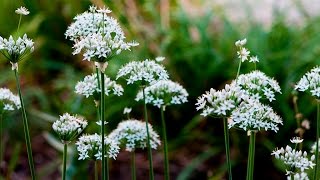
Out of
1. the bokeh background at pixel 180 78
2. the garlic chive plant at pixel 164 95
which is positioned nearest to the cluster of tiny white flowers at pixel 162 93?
the garlic chive plant at pixel 164 95

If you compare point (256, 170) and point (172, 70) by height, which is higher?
point (172, 70)

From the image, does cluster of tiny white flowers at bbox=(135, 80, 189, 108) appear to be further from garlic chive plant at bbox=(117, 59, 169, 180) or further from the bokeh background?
the bokeh background

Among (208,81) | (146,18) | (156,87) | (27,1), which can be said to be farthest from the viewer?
(146,18)

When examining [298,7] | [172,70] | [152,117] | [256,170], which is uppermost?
[298,7]

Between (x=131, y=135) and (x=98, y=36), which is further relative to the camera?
(x=131, y=135)

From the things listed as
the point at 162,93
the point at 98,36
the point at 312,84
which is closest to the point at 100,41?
the point at 98,36

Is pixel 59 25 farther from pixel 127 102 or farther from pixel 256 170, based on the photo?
pixel 256 170

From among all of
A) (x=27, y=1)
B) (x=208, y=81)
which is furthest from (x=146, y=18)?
(x=27, y=1)

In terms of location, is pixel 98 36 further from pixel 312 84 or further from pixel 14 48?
pixel 312 84

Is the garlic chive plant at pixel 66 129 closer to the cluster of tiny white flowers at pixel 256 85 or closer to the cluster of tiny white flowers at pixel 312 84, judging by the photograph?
the cluster of tiny white flowers at pixel 256 85
